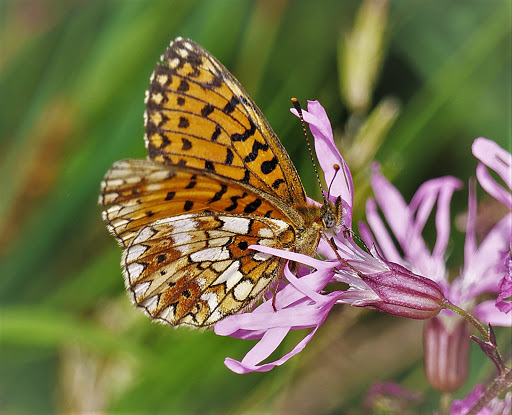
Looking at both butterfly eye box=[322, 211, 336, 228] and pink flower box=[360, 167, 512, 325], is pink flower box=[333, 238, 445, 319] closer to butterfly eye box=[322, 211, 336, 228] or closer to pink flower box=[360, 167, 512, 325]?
butterfly eye box=[322, 211, 336, 228]

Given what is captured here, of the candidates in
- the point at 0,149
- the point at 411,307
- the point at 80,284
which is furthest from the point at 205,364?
the point at 0,149

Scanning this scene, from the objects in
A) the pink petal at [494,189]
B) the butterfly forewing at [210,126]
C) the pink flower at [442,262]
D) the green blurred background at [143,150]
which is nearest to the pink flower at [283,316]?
the butterfly forewing at [210,126]

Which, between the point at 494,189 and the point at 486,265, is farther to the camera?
the point at 486,265

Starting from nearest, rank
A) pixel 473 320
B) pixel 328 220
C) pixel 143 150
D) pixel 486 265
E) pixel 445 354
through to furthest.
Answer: pixel 473 320, pixel 328 220, pixel 445 354, pixel 486 265, pixel 143 150

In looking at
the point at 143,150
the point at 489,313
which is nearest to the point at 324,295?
the point at 489,313

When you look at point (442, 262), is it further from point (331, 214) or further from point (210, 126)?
point (210, 126)

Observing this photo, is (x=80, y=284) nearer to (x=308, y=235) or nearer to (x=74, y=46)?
(x=74, y=46)

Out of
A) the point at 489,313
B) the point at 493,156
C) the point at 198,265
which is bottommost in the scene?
the point at 198,265

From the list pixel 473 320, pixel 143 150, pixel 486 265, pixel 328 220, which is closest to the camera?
pixel 473 320
